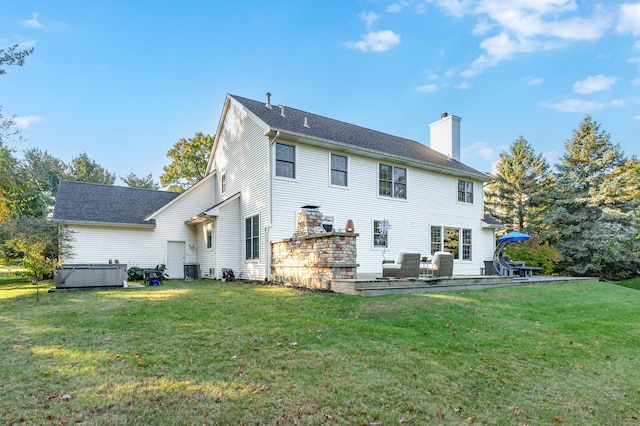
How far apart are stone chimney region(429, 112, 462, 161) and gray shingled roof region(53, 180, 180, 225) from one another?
50.3 feet

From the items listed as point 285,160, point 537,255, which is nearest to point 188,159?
point 285,160

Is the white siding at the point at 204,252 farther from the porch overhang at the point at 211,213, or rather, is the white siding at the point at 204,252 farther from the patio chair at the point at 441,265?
the patio chair at the point at 441,265

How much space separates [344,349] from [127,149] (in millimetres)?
26009

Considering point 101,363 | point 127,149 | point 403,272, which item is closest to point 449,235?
point 403,272

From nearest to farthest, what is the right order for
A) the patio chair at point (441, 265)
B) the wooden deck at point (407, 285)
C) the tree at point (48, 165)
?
the wooden deck at point (407, 285), the patio chair at point (441, 265), the tree at point (48, 165)

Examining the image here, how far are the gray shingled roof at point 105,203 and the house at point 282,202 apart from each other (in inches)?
1.8

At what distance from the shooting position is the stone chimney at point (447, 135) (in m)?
19.4

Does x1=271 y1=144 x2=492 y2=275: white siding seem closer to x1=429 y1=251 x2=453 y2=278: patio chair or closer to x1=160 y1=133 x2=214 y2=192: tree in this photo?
x1=429 y1=251 x2=453 y2=278: patio chair

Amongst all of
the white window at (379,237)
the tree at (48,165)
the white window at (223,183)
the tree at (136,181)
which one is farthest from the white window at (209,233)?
the tree at (136,181)

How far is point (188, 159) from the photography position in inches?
1126

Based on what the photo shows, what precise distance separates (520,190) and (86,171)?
139 feet

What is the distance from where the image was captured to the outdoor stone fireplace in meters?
8.69

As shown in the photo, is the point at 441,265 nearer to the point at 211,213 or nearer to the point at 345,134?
the point at 345,134

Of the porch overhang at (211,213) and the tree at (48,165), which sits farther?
the tree at (48,165)
